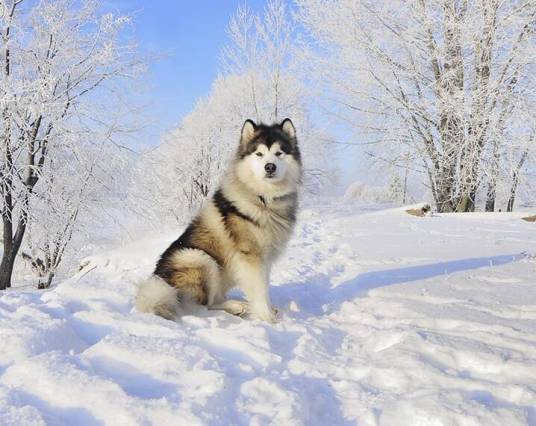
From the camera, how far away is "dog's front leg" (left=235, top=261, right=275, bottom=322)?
155 inches

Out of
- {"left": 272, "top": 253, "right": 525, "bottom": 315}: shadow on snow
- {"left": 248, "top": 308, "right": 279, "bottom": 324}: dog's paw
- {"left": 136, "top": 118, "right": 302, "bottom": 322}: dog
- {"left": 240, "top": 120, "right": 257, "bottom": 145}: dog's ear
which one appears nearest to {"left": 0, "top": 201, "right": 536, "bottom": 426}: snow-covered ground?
{"left": 272, "top": 253, "right": 525, "bottom": 315}: shadow on snow

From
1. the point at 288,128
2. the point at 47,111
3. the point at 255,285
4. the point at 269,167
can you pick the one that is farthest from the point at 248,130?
the point at 47,111

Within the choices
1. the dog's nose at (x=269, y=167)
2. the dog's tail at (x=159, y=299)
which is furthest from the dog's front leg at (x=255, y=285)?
the dog's nose at (x=269, y=167)

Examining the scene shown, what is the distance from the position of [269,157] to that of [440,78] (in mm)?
9614

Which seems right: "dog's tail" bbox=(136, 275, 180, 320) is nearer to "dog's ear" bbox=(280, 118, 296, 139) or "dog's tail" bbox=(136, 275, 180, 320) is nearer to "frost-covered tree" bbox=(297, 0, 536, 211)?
"dog's ear" bbox=(280, 118, 296, 139)

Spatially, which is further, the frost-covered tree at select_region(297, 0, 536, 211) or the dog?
the frost-covered tree at select_region(297, 0, 536, 211)

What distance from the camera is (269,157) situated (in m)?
4.21

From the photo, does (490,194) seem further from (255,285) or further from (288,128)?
(255,285)

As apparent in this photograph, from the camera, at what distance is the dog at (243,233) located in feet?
12.9

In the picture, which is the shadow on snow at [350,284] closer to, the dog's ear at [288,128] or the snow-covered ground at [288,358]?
the snow-covered ground at [288,358]

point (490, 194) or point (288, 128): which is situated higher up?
point (288, 128)

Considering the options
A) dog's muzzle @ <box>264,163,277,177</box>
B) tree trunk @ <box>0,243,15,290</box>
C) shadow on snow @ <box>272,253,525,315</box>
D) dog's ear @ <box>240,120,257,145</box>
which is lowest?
tree trunk @ <box>0,243,15,290</box>

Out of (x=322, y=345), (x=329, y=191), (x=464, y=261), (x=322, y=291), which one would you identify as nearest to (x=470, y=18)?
(x=464, y=261)

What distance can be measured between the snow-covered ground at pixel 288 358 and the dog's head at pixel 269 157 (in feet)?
4.03
